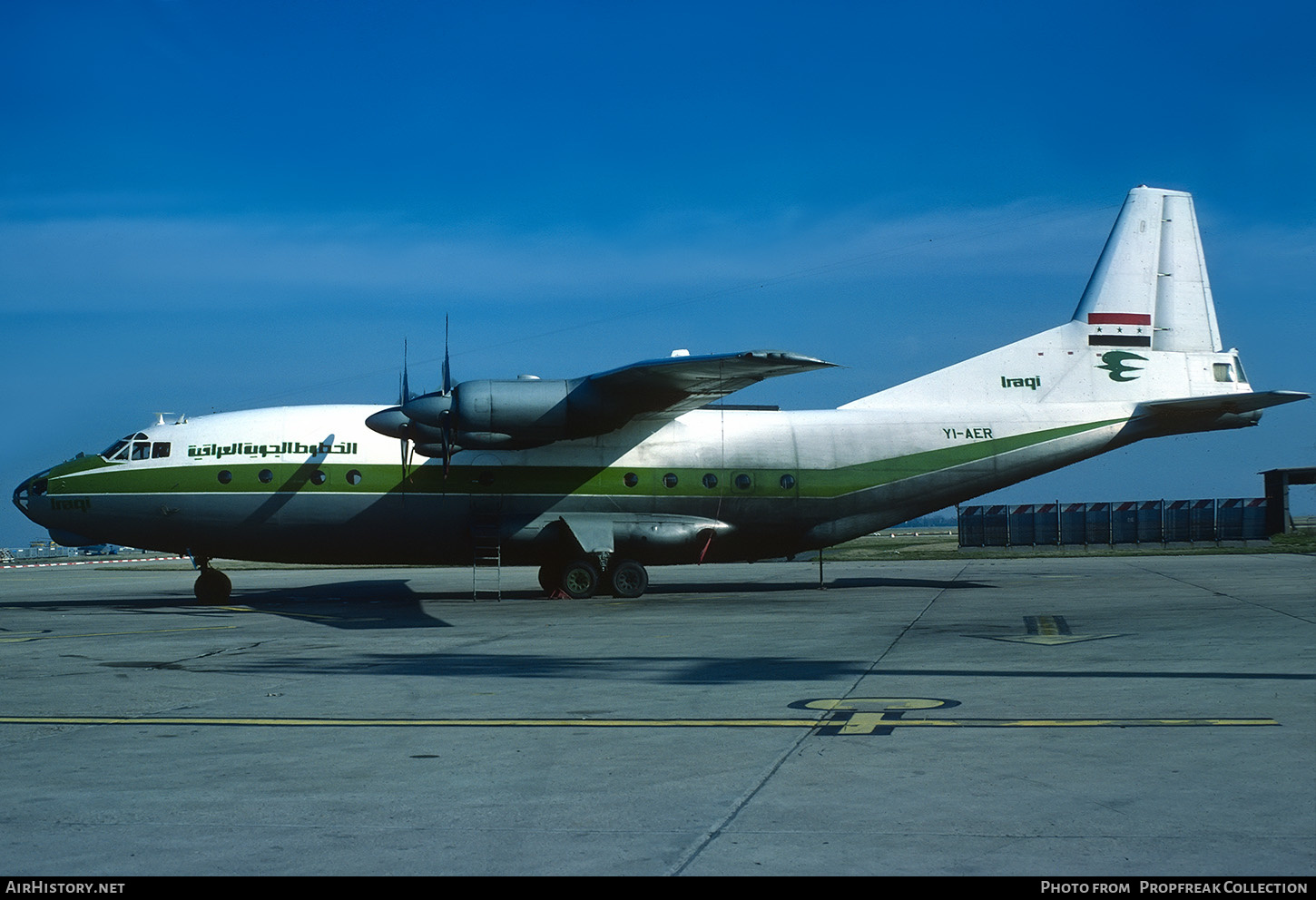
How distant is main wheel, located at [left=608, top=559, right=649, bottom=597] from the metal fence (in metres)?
29.2

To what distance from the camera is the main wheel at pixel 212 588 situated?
88.4 ft

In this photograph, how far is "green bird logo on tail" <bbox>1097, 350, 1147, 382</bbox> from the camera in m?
29.3

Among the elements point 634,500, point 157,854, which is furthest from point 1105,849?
point 634,500

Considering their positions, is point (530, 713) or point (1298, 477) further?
point (1298, 477)

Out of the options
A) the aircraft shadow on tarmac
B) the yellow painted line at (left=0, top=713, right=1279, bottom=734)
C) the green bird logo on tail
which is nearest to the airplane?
the green bird logo on tail

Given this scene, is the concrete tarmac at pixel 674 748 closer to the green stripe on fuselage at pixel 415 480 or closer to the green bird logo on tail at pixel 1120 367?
the green stripe on fuselage at pixel 415 480

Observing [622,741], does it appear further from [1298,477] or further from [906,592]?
[1298,477]

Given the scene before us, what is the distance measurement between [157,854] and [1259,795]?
6.19 metres

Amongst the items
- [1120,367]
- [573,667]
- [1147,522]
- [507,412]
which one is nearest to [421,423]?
[507,412]

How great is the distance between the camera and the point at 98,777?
302 inches

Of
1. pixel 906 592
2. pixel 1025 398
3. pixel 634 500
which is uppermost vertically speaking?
pixel 1025 398

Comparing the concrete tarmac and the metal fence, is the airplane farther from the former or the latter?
the metal fence

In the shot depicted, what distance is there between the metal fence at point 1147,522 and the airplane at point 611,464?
2369 centimetres

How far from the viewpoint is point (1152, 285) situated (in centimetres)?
2997
